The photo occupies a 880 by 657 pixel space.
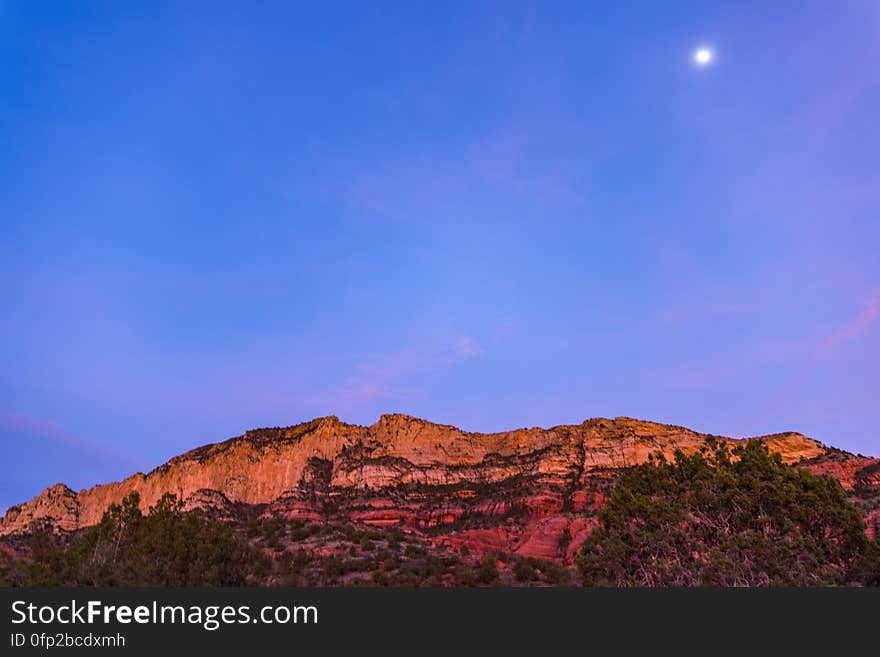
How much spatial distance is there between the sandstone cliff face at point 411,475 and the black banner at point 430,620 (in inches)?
2092

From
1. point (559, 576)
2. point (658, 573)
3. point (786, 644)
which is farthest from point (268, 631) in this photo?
point (559, 576)

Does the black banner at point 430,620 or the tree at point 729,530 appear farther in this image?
the tree at point 729,530

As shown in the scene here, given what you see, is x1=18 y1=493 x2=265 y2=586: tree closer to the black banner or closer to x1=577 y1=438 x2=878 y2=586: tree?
the black banner

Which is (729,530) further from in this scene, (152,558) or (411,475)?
(411,475)

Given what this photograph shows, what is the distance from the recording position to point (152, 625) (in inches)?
532

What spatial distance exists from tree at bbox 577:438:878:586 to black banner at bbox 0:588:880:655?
424 inches

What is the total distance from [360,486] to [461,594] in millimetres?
83641

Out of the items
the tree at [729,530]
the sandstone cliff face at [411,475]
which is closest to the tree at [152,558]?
the tree at [729,530]

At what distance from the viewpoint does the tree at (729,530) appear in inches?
925

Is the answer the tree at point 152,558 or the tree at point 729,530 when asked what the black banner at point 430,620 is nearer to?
the tree at point 152,558

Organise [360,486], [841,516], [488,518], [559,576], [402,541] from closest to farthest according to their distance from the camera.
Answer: [841,516]
[559,576]
[402,541]
[488,518]
[360,486]

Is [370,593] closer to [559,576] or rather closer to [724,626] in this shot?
[724,626]

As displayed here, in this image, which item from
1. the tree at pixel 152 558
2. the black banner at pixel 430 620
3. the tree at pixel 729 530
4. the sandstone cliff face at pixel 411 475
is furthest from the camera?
the sandstone cliff face at pixel 411 475

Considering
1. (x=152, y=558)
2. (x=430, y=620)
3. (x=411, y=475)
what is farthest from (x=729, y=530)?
(x=411, y=475)
